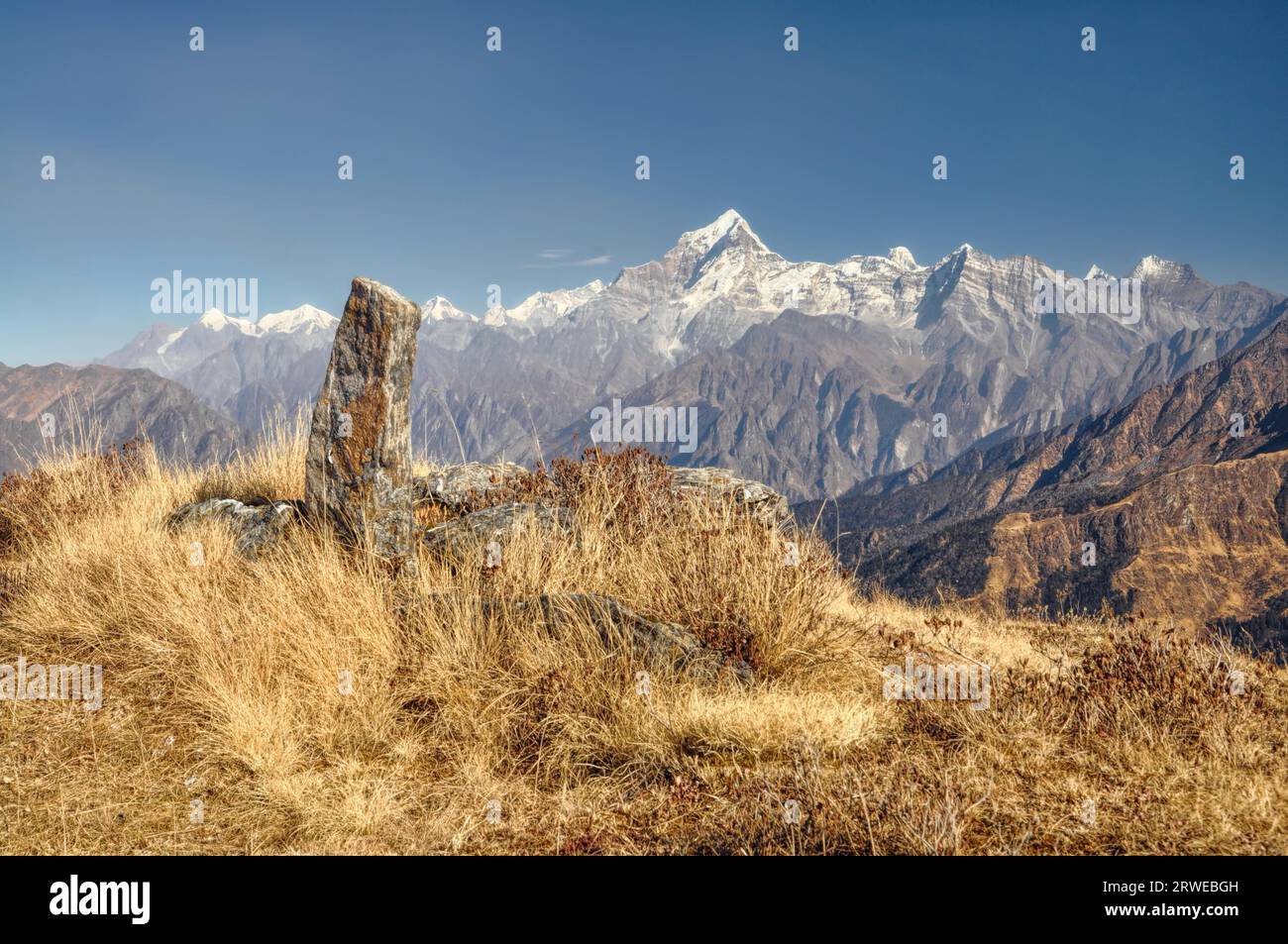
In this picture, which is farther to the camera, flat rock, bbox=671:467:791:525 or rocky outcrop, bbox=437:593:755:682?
flat rock, bbox=671:467:791:525

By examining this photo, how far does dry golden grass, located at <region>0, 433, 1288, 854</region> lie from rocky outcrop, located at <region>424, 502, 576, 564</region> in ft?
1.28

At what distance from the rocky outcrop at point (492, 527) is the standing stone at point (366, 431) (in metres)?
0.36

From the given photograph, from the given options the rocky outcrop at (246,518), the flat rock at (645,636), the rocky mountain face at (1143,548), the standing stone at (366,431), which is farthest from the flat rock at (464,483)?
the rocky mountain face at (1143,548)

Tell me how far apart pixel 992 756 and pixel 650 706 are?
1991mm

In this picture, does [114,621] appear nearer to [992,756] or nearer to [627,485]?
[627,485]

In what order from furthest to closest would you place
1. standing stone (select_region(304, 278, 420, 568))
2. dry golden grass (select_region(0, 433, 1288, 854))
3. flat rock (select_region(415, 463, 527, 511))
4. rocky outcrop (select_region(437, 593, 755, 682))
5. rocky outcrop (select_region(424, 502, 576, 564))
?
1. flat rock (select_region(415, 463, 527, 511))
2. standing stone (select_region(304, 278, 420, 568))
3. rocky outcrop (select_region(424, 502, 576, 564))
4. rocky outcrop (select_region(437, 593, 755, 682))
5. dry golden grass (select_region(0, 433, 1288, 854))

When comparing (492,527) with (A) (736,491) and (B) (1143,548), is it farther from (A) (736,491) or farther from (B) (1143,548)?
(B) (1143,548)

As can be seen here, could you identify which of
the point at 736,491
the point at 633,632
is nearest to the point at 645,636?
the point at 633,632

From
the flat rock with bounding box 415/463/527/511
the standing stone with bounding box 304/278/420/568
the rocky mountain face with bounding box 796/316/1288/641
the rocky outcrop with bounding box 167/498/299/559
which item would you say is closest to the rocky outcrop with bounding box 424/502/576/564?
the standing stone with bounding box 304/278/420/568

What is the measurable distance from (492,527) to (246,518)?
2914 millimetres

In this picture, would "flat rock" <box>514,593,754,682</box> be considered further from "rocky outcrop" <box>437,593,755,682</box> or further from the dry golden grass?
the dry golden grass

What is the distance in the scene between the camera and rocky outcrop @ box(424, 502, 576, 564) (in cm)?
686
